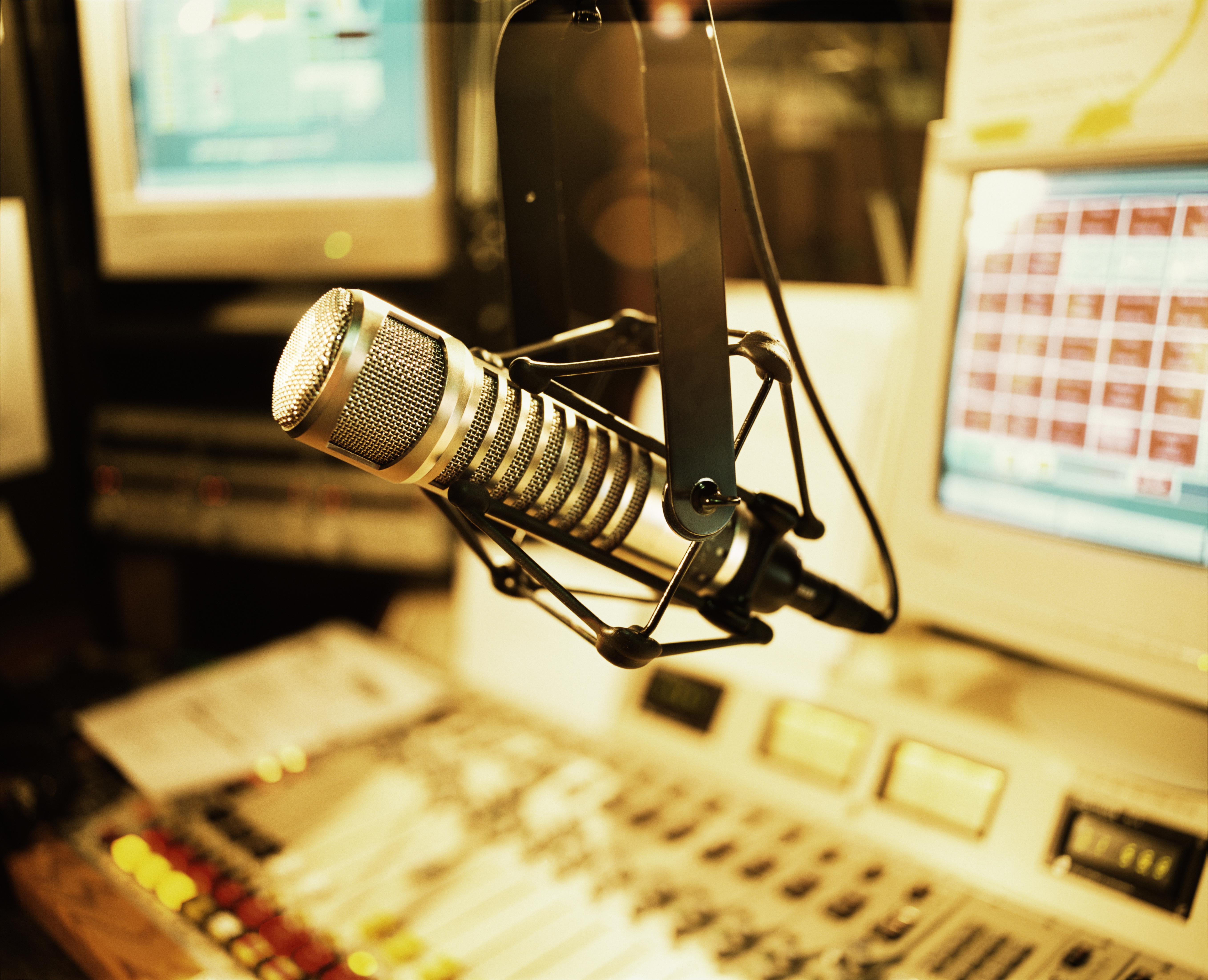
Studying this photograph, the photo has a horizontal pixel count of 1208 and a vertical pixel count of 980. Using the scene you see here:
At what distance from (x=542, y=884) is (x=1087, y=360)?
579 millimetres

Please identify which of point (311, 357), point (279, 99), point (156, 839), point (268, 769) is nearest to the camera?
point (311, 357)

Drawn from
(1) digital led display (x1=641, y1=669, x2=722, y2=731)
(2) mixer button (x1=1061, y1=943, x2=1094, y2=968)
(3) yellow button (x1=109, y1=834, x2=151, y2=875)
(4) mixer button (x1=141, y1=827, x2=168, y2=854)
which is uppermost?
(1) digital led display (x1=641, y1=669, x2=722, y2=731)

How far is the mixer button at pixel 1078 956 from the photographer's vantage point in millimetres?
602

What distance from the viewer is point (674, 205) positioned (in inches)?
18.4

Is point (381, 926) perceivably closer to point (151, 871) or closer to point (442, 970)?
point (442, 970)

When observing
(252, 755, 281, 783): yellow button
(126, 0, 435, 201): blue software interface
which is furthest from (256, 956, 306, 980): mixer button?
(126, 0, 435, 201): blue software interface

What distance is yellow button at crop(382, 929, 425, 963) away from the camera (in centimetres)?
64

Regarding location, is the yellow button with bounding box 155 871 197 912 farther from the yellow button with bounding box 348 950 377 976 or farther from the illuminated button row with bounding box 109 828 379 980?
the yellow button with bounding box 348 950 377 976

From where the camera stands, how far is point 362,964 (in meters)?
0.64

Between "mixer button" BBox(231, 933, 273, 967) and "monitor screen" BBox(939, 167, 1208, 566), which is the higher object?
"monitor screen" BBox(939, 167, 1208, 566)

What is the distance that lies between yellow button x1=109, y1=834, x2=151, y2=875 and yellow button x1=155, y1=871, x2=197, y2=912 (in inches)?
1.6

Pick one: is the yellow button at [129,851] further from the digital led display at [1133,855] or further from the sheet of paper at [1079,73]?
the sheet of paper at [1079,73]

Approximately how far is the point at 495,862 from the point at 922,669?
0.43 meters

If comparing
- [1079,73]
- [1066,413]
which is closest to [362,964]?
[1066,413]
